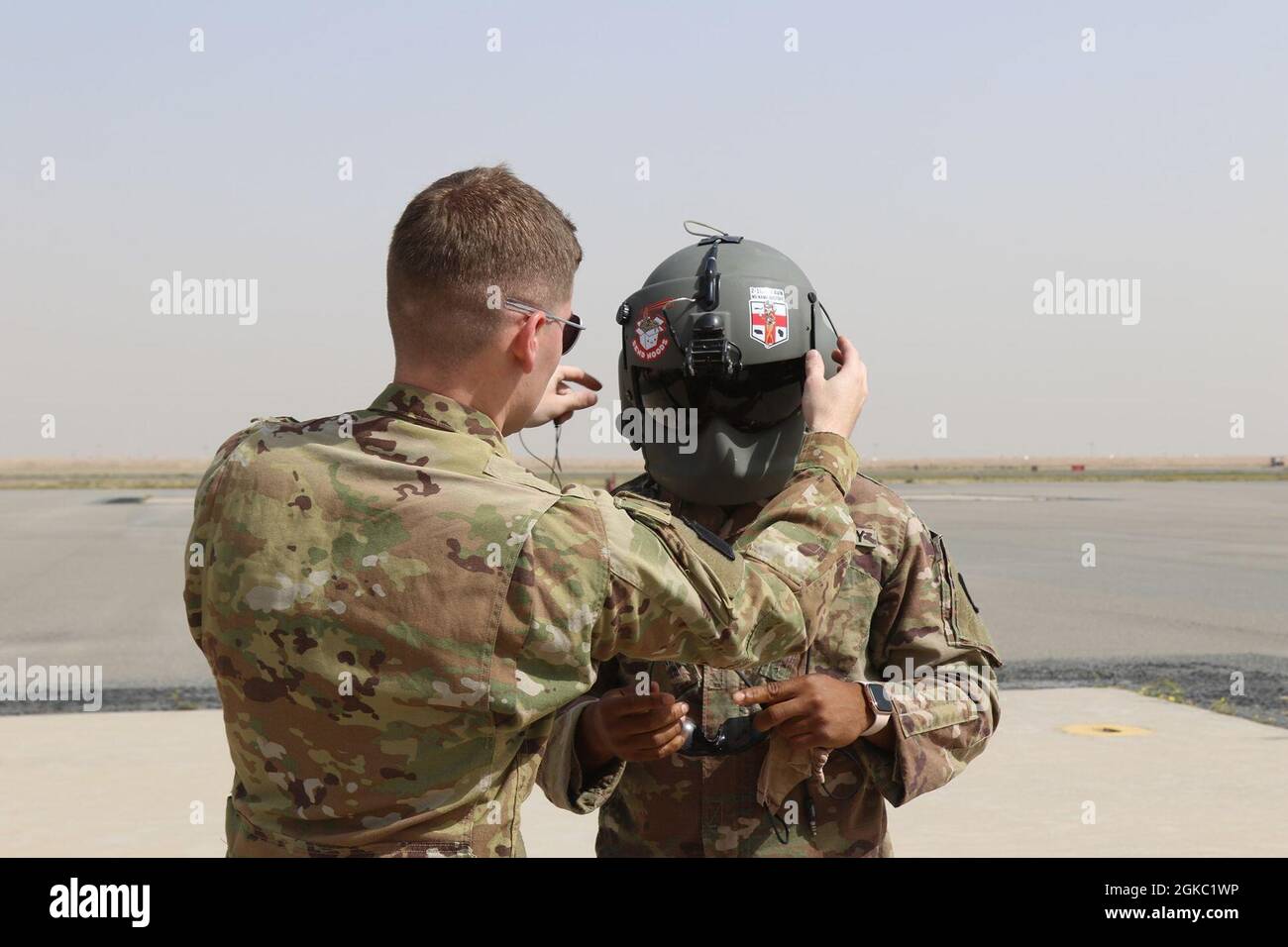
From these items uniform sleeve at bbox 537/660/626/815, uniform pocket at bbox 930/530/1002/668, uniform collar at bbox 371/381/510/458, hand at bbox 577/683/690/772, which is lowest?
uniform sleeve at bbox 537/660/626/815

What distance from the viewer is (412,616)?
2.00 m

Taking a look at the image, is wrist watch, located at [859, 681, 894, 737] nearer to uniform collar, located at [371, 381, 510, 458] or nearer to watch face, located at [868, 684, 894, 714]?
watch face, located at [868, 684, 894, 714]

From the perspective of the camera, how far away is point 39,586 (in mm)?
17547

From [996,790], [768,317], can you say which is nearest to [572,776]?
[768,317]

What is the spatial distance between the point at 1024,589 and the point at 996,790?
9982mm

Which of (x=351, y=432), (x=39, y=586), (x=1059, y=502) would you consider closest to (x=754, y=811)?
(x=351, y=432)

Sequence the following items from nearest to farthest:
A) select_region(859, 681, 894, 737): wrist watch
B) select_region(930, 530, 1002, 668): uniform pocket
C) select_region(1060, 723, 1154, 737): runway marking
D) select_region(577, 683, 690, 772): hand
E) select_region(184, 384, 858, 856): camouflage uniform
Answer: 1. select_region(184, 384, 858, 856): camouflage uniform
2. select_region(577, 683, 690, 772): hand
3. select_region(859, 681, 894, 737): wrist watch
4. select_region(930, 530, 1002, 668): uniform pocket
5. select_region(1060, 723, 1154, 737): runway marking

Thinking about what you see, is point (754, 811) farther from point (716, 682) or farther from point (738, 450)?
point (738, 450)

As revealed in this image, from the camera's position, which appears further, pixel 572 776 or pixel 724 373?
pixel 724 373

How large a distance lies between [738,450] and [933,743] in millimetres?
760

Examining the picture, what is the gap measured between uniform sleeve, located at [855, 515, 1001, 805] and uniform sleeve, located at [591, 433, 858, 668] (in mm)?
Result: 548

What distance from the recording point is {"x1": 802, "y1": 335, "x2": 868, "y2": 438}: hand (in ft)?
8.39

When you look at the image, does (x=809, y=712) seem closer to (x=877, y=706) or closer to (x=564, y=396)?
(x=877, y=706)

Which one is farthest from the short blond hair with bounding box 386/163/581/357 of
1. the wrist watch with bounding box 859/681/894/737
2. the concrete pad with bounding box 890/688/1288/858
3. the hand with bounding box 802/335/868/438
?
the concrete pad with bounding box 890/688/1288/858
